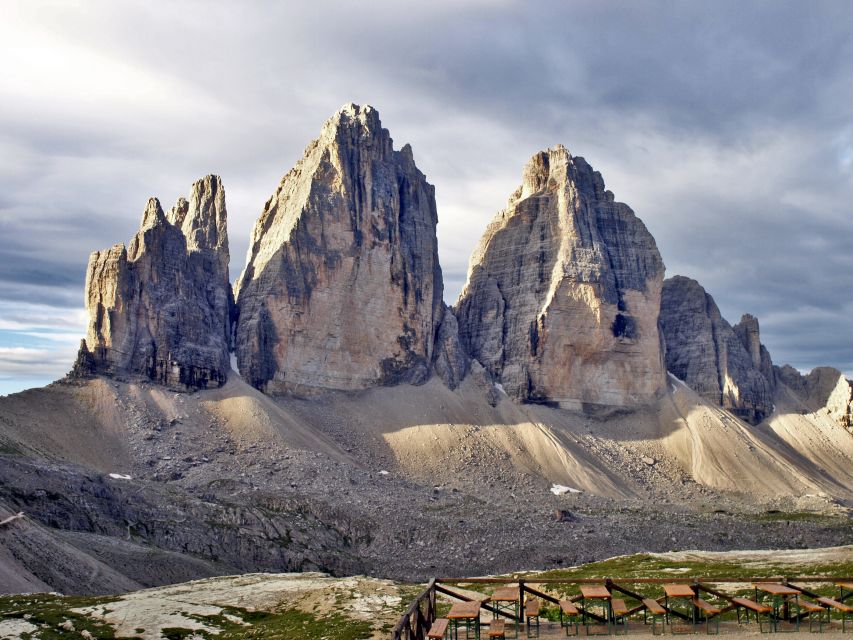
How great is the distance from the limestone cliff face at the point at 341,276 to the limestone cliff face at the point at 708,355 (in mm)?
55464

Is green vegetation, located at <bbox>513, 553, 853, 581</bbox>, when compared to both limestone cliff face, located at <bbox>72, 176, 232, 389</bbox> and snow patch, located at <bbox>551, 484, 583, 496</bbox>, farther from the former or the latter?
limestone cliff face, located at <bbox>72, 176, 232, 389</bbox>

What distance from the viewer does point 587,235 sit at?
6590 inches

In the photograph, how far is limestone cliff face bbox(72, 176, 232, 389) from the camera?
421 ft

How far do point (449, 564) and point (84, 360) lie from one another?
66515 mm

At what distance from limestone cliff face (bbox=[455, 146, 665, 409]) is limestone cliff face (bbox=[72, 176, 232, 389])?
2024 inches

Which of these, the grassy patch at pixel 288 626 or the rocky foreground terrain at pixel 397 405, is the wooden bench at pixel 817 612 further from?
the rocky foreground terrain at pixel 397 405

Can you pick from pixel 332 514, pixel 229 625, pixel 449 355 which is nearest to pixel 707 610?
pixel 229 625

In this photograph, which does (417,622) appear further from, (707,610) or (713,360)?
(713,360)

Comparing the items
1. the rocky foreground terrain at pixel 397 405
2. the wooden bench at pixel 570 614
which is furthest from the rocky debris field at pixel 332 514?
A: the wooden bench at pixel 570 614

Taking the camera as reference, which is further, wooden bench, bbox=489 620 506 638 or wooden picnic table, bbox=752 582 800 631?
wooden picnic table, bbox=752 582 800 631

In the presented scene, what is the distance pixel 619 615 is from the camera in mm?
28781

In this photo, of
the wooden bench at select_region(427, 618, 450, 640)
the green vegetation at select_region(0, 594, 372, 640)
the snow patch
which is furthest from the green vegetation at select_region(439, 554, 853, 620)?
the snow patch

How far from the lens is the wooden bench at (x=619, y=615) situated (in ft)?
87.2

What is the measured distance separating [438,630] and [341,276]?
415 ft
